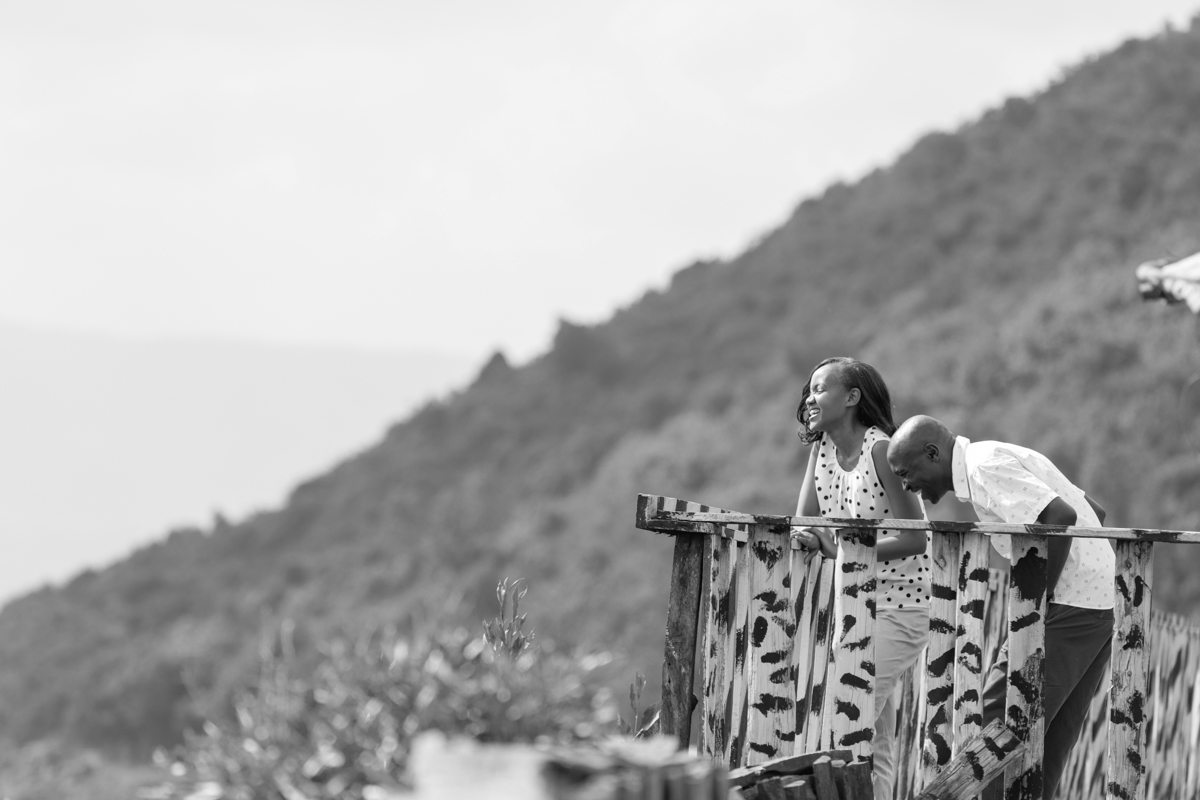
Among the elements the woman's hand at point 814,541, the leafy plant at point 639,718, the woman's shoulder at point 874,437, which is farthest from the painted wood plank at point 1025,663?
the leafy plant at point 639,718

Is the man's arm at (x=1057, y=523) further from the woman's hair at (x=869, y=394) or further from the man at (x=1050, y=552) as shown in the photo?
the woman's hair at (x=869, y=394)

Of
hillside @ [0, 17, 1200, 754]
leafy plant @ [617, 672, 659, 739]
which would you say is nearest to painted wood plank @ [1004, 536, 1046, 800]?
leafy plant @ [617, 672, 659, 739]

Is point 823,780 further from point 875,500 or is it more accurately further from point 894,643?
point 875,500

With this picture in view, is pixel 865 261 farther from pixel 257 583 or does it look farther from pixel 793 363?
pixel 257 583

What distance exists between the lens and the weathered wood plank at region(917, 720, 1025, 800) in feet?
14.6

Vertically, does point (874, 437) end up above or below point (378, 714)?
above

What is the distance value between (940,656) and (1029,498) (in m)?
→ 0.51

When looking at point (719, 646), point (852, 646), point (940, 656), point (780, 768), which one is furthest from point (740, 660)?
point (780, 768)

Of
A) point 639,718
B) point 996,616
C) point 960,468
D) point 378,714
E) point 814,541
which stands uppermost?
point 960,468

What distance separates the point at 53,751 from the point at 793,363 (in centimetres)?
1941

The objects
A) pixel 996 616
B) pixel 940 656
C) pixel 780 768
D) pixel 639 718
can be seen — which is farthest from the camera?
pixel 996 616

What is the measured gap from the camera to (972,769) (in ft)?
14.7

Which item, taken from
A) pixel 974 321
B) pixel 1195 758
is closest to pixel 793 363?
pixel 974 321

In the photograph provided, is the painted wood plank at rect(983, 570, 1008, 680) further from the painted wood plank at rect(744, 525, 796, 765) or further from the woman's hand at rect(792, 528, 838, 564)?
the painted wood plank at rect(744, 525, 796, 765)
